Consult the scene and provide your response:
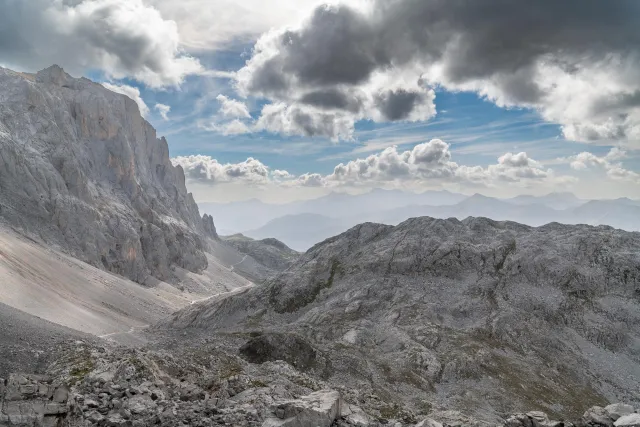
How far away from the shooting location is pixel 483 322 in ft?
271

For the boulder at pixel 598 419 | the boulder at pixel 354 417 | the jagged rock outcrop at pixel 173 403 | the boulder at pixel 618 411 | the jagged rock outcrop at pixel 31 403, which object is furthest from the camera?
the boulder at pixel 618 411

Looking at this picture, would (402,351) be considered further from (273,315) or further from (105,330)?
(105,330)

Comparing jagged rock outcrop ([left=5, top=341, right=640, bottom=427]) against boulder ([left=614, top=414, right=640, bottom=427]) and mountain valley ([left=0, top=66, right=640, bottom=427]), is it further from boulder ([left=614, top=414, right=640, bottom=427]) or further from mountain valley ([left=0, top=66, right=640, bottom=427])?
mountain valley ([left=0, top=66, right=640, bottom=427])

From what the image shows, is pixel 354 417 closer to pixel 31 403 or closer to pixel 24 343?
pixel 31 403

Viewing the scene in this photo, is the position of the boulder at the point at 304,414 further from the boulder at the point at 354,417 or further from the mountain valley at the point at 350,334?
the boulder at the point at 354,417

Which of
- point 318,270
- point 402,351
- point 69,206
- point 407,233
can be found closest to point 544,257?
point 407,233

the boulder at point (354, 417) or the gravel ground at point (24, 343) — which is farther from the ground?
the gravel ground at point (24, 343)

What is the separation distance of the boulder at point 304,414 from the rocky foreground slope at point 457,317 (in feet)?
59.4

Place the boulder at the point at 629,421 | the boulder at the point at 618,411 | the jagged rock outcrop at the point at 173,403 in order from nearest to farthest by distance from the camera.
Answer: the jagged rock outcrop at the point at 173,403 < the boulder at the point at 629,421 < the boulder at the point at 618,411

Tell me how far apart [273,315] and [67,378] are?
72.3 metres

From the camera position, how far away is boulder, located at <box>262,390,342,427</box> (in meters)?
22.3

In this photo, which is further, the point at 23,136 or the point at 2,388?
the point at 23,136

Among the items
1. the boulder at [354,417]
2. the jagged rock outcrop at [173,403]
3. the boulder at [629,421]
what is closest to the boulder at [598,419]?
the jagged rock outcrop at [173,403]

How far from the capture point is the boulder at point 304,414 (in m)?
22.3
